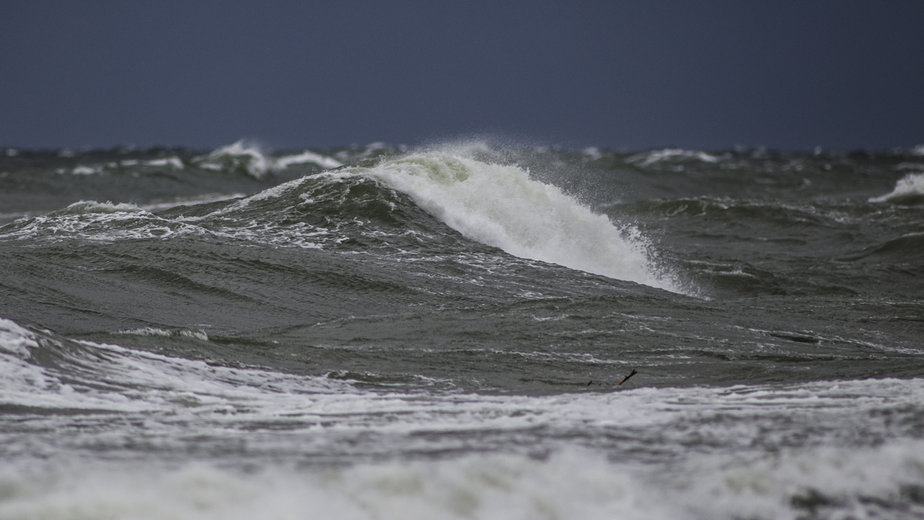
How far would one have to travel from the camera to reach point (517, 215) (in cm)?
1379

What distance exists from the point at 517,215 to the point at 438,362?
22.8 feet

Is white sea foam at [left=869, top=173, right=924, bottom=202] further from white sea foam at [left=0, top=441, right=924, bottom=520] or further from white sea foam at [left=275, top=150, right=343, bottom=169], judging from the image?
white sea foam at [left=275, top=150, right=343, bottom=169]

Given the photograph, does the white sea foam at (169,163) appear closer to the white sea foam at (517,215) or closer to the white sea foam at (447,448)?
the white sea foam at (517,215)

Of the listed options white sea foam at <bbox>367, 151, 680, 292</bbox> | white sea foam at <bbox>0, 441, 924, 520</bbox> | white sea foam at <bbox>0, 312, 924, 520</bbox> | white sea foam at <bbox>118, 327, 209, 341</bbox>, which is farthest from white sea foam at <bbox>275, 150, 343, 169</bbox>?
white sea foam at <bbox>0, 441, 924, 520</bbox>

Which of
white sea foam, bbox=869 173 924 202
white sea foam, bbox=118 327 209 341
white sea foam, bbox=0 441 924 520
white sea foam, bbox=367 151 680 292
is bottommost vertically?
white sea foam, bbox=0 441 924 520

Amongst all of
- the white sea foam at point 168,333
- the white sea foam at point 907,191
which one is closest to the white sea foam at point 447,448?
the white sea foam at point 168,333

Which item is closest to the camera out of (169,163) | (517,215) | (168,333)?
(168,333)

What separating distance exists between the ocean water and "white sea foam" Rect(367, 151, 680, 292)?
51mm

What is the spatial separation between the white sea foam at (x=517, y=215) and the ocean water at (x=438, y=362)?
0.05 metres

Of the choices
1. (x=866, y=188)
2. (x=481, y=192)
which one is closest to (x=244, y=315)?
(x=481, y=192)

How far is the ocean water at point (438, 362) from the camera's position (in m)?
3.85

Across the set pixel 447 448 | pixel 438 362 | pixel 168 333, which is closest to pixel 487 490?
pixel 447 448

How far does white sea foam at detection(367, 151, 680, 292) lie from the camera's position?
1286cm

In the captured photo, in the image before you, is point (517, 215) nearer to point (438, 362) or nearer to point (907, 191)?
point (438, 362)
